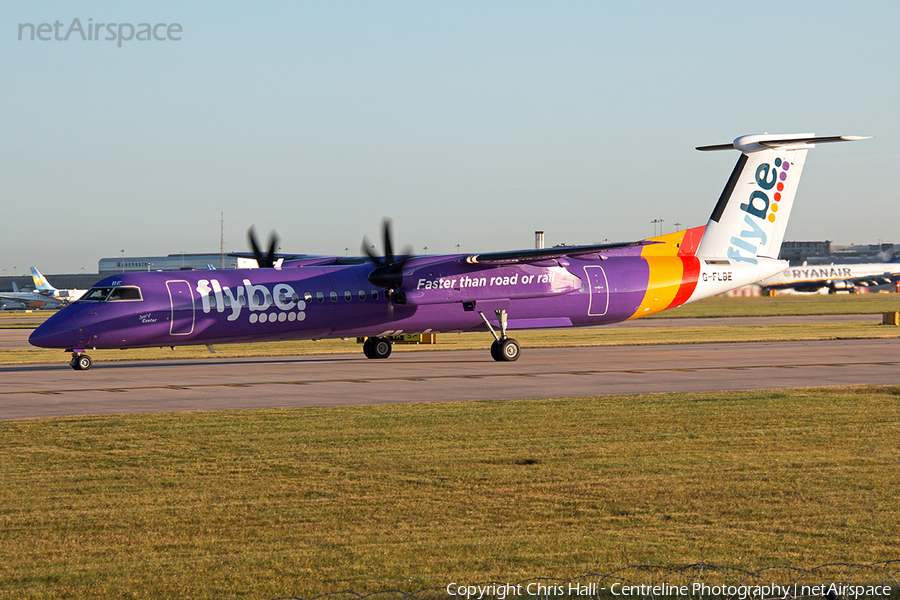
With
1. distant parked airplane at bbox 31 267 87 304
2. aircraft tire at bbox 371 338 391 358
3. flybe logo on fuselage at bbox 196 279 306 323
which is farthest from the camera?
distant parked airplane at bbox 31 267 87 304

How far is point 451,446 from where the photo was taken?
14.9m

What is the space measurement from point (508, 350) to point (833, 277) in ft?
323

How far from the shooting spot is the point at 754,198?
3806 centimetres

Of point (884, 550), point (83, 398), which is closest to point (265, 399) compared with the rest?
point (83, 398)

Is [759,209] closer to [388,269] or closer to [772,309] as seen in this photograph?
[388,269]

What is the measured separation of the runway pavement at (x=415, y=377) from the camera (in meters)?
22.0

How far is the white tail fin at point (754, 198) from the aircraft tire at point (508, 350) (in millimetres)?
9859

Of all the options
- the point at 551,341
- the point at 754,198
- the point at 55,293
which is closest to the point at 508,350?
the point at 754,198

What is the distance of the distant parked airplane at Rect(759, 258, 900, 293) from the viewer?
116 metres

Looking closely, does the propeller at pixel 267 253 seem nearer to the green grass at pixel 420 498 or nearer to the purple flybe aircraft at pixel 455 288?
the purple flybe aircraft at pixel 455 288

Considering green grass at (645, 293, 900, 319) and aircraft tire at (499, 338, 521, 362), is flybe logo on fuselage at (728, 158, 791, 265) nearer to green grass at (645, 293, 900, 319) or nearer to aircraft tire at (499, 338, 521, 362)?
aircraft tire at (499, 338, 521, 362)

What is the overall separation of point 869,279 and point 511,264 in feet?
358

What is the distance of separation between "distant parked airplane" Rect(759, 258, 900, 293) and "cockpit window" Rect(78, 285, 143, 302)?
92.6 meters

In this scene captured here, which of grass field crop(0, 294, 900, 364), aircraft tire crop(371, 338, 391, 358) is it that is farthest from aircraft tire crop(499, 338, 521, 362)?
grass field crop(0, 294, 900, 364)
